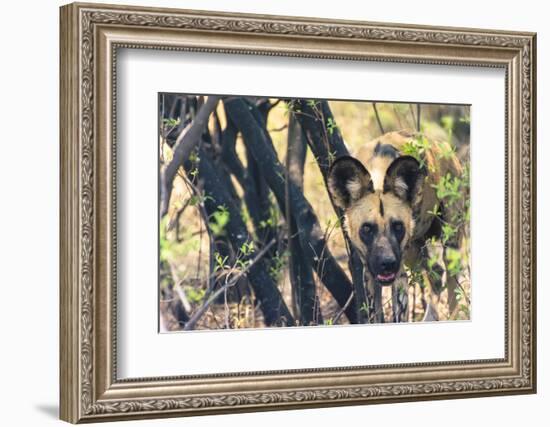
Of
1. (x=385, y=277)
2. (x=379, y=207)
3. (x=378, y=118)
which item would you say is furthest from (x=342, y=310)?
(x=378, y=118)

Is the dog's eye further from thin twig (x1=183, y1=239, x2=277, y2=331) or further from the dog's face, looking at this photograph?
thin twig (x1=183, y1=239, x2=277, y2=331)

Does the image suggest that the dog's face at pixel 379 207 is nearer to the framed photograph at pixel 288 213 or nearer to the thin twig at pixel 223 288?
the framed photograph at pixel 288 213

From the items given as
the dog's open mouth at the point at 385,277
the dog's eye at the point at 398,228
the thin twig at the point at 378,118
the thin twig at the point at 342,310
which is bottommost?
the thin twig at the point at 342,310

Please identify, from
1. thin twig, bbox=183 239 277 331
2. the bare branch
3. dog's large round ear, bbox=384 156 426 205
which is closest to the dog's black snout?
dog's large round ear, bbox=384 156 426 205

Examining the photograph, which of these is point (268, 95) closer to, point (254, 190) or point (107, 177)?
point (254, 190)

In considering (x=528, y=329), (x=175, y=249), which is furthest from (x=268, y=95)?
(x=528, y=329)

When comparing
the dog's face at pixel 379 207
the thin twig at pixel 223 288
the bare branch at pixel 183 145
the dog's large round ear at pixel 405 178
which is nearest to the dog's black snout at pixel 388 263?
the dog's face at pixel 379 207

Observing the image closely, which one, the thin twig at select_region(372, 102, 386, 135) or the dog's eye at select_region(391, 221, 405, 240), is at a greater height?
the thin twig at select_region(372, 102, 386, 135)
